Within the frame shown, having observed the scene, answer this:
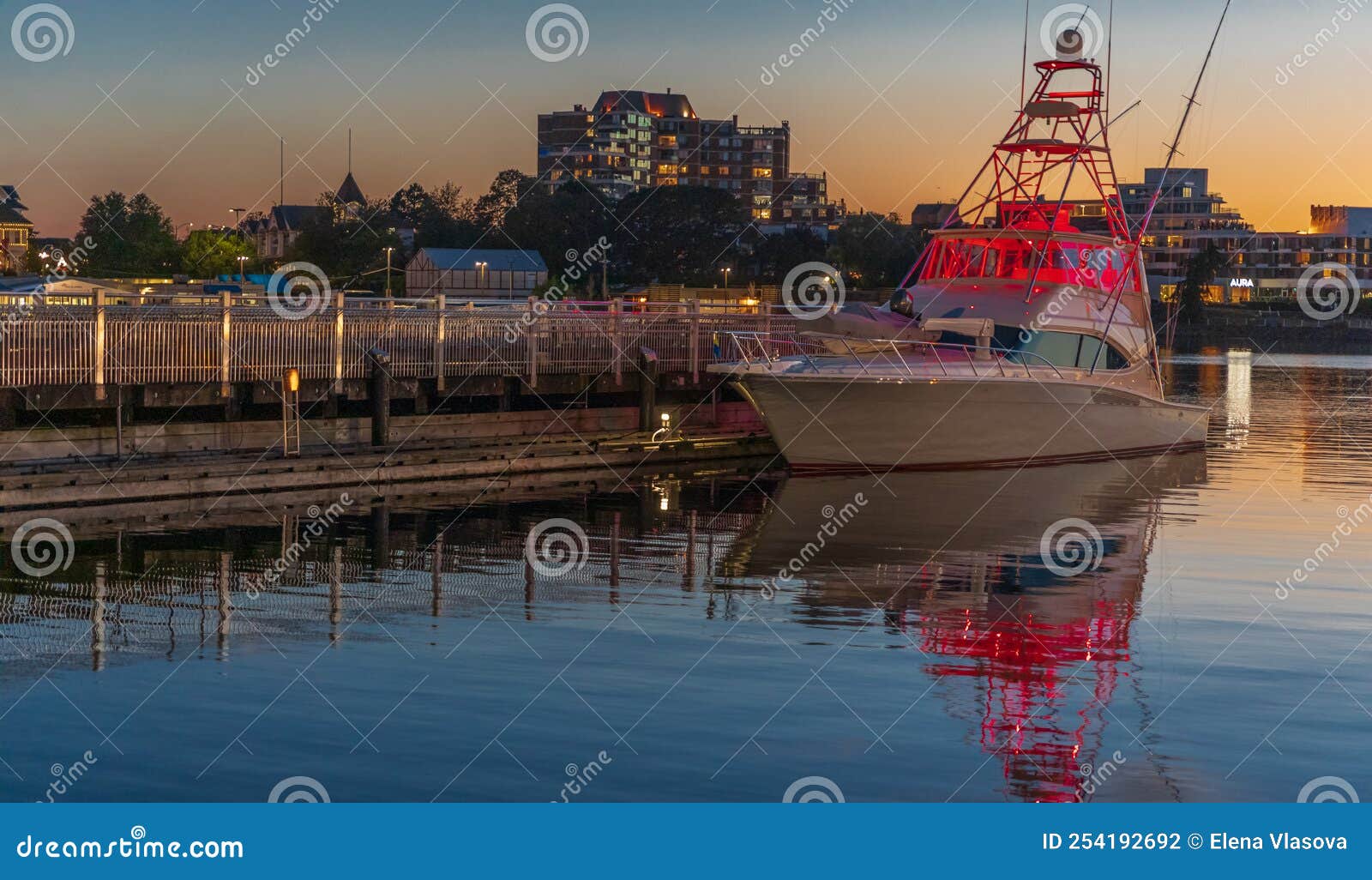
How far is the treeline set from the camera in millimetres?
139125

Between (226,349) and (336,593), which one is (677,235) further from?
(336,593)

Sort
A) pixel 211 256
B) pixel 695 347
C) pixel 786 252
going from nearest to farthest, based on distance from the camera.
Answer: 1. pixel 695 347
2. pixel 211 256
3. pixel 786 252

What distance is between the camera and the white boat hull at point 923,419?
33.8 m

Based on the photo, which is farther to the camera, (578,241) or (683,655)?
(578,241)

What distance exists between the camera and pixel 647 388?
37.5 m

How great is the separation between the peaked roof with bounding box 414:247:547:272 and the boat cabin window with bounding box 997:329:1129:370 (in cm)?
10467

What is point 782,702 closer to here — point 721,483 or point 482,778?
point 482,778

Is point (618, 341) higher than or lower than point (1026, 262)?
lower

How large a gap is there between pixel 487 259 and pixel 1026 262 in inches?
4183

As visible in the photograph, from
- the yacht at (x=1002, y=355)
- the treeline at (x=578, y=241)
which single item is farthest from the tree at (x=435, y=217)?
the yacht at (x=1002, y=355)

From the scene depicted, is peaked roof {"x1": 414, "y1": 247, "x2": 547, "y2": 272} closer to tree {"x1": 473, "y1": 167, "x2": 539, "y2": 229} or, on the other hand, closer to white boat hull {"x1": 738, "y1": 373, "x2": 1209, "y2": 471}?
tree {"x1": 473, "y1": 167, "x2": 539, "y2": 229}

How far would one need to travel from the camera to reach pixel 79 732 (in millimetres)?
13391

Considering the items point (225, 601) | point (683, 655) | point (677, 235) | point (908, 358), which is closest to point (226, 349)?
point (225, 601)

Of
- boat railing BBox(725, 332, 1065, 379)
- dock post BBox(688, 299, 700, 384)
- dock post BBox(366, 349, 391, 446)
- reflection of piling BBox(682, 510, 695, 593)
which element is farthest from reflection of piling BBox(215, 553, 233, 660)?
dock post BBox(688, 299, 700, 384)
